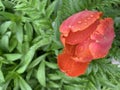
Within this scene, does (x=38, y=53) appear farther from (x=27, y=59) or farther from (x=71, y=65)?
(x=71, y=65)

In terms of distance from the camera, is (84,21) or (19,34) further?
(19,34)

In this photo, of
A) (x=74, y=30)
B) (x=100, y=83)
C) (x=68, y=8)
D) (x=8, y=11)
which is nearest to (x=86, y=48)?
(x=74, y=30)

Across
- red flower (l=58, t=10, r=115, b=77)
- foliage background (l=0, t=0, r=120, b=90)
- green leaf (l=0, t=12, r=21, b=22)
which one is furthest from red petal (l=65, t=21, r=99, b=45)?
green leaf (l=0, t=12, r=21, b=22)

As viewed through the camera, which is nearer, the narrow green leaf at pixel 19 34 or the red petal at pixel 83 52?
the red petal at pixel 83 52

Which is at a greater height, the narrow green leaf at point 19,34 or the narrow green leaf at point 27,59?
the narrow green leaf at point 19,34

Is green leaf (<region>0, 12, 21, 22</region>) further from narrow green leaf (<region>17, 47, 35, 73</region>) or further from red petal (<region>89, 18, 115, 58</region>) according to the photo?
red petal (<region>89, 18, 115, 58</region>)

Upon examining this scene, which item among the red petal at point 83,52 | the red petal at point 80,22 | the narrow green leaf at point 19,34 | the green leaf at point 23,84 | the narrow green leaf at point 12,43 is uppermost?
the red petal at point 80,22

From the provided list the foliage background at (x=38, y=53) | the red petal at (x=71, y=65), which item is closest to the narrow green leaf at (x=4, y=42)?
the foliage background at (x=38, y=53)

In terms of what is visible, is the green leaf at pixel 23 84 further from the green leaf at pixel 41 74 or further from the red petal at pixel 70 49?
the red petal at pixel 70 49

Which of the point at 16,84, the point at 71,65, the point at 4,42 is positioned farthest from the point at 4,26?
the point at 71,65
